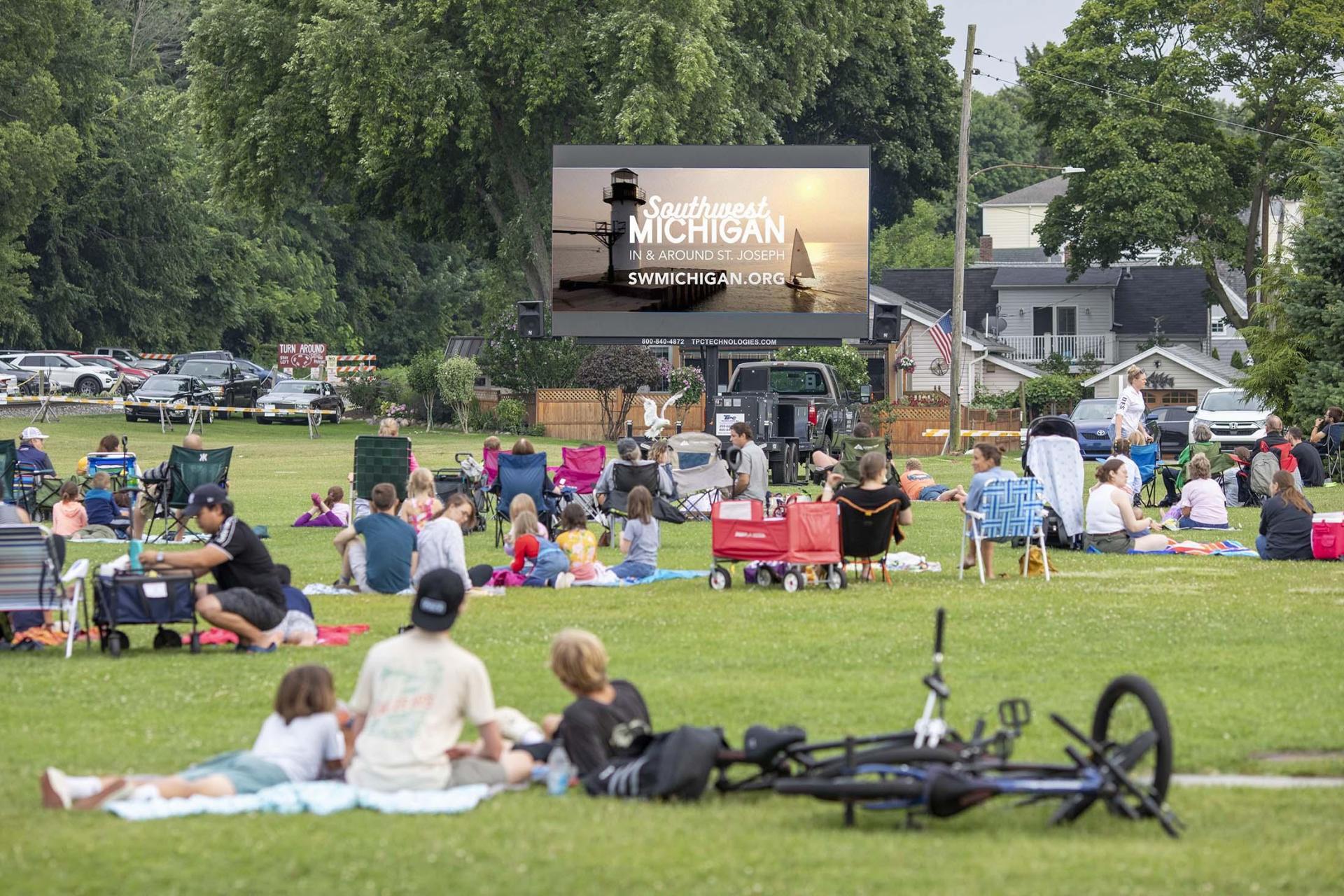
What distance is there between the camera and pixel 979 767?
23.5 ft

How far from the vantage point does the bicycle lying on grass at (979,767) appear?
7.05m

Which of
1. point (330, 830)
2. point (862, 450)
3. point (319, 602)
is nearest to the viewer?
point (330, 830)

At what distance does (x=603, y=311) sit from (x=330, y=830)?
96.5 feet

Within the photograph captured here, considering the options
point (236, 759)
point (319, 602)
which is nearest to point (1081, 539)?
point (319, 602)

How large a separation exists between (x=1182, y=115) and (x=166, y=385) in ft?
104

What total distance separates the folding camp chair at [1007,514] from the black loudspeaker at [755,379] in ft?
51.7

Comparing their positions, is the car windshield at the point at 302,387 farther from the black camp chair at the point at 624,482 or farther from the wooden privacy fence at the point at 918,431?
the black camp chair at the point at 624,482

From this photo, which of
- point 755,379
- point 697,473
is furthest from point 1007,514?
point 755,379

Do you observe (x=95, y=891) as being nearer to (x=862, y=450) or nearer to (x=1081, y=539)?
(x=1081, y=539)

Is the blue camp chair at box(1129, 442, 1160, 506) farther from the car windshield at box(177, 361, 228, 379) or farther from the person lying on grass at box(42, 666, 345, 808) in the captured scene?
the car windshield at box(177, 361, 228, 379)

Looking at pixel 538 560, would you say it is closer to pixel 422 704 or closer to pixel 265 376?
pixel 422 704

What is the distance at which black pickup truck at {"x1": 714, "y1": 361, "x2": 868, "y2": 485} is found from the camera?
29.9 m

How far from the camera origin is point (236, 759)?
A: 8.01m

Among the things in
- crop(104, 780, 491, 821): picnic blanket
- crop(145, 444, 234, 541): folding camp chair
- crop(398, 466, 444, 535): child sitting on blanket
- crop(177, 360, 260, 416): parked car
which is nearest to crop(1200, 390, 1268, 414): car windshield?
crop(177, 360, 260, 416): parked car
